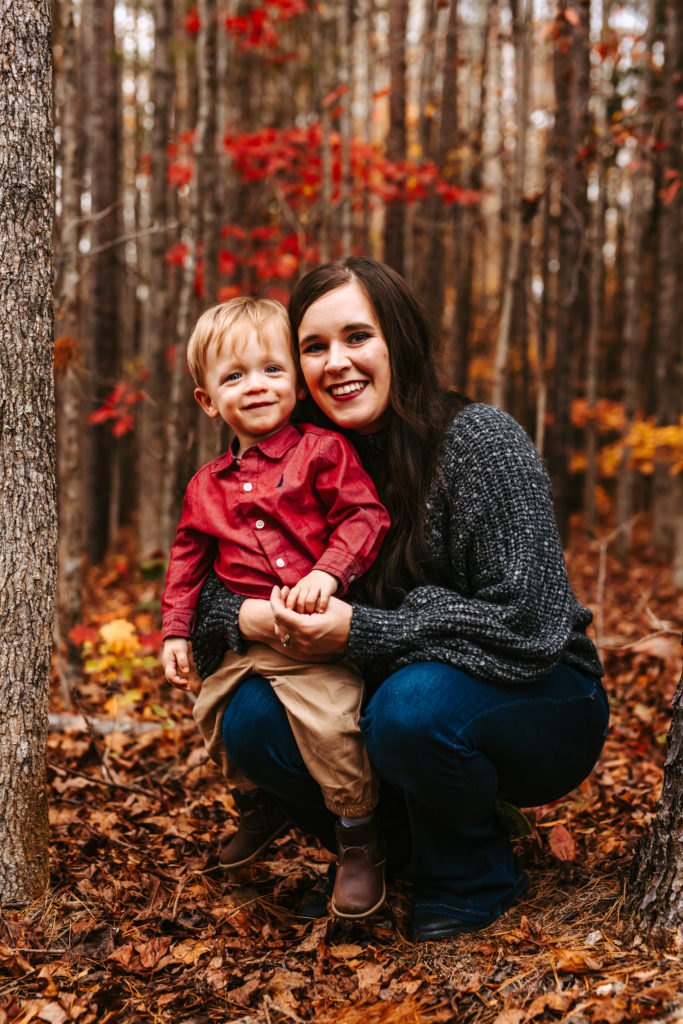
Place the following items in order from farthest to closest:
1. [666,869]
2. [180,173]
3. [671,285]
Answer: [180,173]
[671,285]
[666,869]

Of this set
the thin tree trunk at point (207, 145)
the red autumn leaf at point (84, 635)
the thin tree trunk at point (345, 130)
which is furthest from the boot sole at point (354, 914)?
the thin tree trunk at point (345, 130)

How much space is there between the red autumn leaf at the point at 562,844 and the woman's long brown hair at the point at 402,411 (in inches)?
37.0

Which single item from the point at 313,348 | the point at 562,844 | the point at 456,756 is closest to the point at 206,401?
the point at 313,348

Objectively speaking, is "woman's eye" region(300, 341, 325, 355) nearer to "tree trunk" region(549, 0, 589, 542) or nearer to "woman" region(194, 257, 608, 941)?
"woman" region(194, 257, 608, 941)

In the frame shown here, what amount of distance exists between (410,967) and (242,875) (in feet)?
2.23

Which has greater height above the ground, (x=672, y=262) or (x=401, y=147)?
(x=401, y=147)

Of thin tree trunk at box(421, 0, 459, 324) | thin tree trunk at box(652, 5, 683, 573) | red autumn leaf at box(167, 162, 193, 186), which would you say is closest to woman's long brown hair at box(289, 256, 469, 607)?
thin tree trunk at box(652, 5, 683, 573)

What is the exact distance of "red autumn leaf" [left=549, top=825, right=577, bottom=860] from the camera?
7.91 ft

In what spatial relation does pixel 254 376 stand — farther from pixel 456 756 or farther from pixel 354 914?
pixel 354 914

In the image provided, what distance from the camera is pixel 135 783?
10.5 ft

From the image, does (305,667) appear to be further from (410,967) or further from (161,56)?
(161,56)

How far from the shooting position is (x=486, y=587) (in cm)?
209

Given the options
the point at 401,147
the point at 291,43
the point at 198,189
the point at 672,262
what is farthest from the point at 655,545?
the point at 291,43

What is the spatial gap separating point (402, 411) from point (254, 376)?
451 mm
